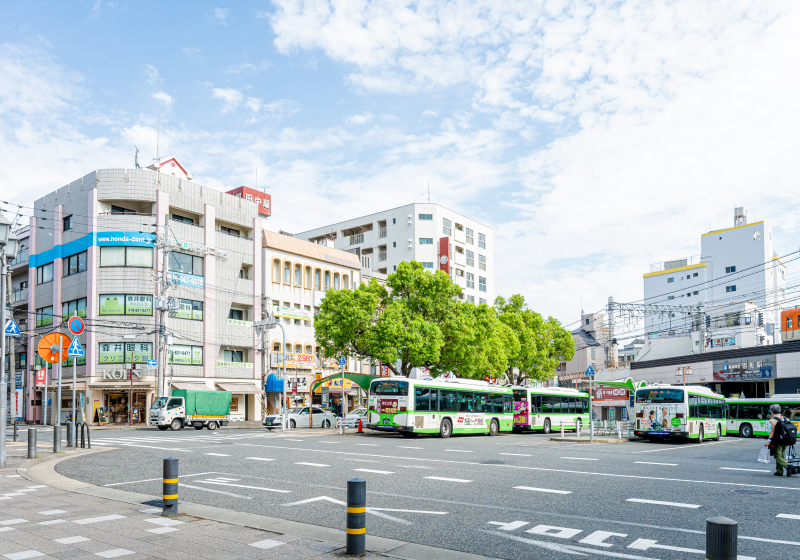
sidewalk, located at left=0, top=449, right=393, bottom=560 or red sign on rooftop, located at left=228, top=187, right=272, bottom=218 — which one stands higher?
red sign on rooftop, located at left=228, top=187, right=272, bottom=218

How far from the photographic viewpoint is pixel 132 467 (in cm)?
1708

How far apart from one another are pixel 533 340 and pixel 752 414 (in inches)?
866

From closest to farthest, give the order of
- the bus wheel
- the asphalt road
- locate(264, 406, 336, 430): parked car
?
the asphalt road, the bus wheel, locate(264, 406, 336, 430): parked car

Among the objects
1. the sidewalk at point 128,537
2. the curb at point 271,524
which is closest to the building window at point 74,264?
the curb at point 271,524

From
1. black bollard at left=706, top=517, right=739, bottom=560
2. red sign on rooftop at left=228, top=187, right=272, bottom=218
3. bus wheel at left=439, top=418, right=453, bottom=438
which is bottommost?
bus wheel at left=439, top=418, right=453, bottom=438

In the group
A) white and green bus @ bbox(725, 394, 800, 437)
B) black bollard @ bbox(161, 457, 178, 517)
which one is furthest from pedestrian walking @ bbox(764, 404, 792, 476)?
white and green bus @ bbox(725, 394, 800, 437)

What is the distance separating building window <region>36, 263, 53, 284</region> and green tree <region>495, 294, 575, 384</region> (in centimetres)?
3775

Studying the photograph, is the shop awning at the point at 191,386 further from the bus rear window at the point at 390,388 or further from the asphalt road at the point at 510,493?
the asphalt road at the point at 510,493

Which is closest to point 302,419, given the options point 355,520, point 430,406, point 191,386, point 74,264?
point 430,406

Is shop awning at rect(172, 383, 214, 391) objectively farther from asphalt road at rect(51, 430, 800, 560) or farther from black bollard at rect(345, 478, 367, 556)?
black bollard at rect(345, 478, 367, 556)

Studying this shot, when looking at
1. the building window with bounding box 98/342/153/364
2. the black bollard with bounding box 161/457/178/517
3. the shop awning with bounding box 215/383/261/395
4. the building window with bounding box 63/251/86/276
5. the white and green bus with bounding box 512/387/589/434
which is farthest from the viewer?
the shop awning with bounding box 215/383/261/395

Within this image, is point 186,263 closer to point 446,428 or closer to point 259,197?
point 259,197

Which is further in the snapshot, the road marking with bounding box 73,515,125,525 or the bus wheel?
the bus wheel

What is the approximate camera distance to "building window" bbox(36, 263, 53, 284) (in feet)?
176
